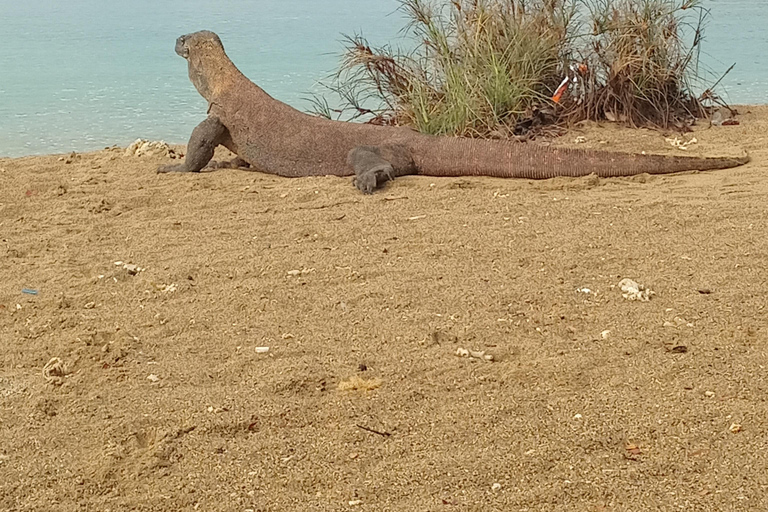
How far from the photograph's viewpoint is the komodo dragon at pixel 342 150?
5172 millimetres

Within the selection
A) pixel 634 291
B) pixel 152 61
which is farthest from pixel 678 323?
pixel 152 61

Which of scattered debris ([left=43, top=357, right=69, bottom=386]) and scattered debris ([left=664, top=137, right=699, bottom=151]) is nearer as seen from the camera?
scattered debris ([left=43, top=357, right=69, bottom=386])

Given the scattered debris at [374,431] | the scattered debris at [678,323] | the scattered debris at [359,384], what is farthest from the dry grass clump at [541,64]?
the scattered debris at [374,431]

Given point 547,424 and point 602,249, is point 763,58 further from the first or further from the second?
point 547,424

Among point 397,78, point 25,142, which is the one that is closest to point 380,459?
point 397,78

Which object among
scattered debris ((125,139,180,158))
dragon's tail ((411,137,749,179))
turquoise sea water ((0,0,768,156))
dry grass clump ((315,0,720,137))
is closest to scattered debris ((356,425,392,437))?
dragon's tail ((411,137,749,179))

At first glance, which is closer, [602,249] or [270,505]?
[270,505]

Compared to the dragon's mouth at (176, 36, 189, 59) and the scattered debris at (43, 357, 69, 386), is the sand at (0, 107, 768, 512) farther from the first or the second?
the dragon's mouth at (176, 36, 189, 59)

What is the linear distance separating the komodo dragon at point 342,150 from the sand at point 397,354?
33 cm

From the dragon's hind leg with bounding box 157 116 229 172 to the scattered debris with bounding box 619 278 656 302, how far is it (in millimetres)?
3538

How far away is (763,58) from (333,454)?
10.9 m

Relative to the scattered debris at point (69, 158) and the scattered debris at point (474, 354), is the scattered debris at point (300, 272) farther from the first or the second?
the scattered debris at point (69, 158)

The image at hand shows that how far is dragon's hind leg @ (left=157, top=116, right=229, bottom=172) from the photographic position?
602cm

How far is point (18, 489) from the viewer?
218cm
